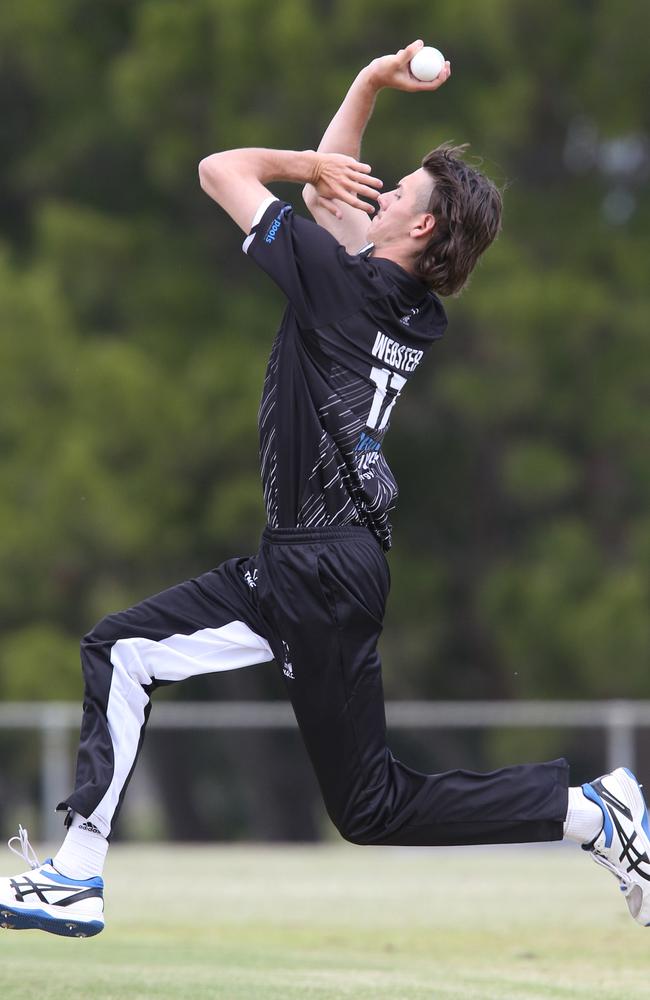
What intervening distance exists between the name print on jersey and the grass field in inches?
87.7

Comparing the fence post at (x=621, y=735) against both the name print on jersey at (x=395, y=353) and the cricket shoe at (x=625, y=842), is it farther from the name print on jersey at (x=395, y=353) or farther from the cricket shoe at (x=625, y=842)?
the name print on jersey at (x=395, y=353)

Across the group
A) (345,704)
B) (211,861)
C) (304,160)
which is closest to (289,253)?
(304,160)

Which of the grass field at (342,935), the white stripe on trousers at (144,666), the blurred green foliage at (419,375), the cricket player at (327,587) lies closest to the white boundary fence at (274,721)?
the grass field at (342,935)

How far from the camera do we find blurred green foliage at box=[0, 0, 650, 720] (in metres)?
18.6

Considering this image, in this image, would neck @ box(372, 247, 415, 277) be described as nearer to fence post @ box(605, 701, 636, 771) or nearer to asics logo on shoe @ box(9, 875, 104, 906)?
asics logo on shoe @ box(9, 875, 104, 906)

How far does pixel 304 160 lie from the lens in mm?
5348

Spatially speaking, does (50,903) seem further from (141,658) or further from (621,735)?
(621,735)

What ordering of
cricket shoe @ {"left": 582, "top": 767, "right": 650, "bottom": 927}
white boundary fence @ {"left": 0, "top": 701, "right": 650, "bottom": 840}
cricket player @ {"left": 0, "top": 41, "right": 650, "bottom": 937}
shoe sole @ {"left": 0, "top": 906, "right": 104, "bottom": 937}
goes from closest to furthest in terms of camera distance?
shoe sole @ {"left": 0, "top": 906, "right": 104, "bottom": 937} → cricket player @ {"left": 0, "top": 41, "right": 650, "bottom": 937} → cricket shoe @ {"left": 582, "top": 767, "right": 650, "bottom": 927} → white boundary fence @ {"left": 0, "top": 701, "right": 650, "bottom": 840}

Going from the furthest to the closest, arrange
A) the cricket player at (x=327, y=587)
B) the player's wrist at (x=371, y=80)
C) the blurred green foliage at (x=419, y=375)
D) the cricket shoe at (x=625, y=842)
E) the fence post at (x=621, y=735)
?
the blurred green foliage at (x=419, y=375) → the fence post at (x=621, y=735) → the player's wrist at (x=371, y=80) → the cricket shoe at (x=625, y=842) → the cricket player at (x=327, y=587)

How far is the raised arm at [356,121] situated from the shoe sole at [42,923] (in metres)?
2.47

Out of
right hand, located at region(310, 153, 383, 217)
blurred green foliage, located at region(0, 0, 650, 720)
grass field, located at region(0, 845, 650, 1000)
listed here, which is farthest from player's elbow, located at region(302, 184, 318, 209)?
blurred green foliage, located at region(0, 0, 650, 720)

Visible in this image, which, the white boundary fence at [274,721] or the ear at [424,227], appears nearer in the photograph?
the ear at [424,227]

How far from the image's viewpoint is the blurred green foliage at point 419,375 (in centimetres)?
1859

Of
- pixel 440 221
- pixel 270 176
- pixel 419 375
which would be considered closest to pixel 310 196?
pixel 270 176
